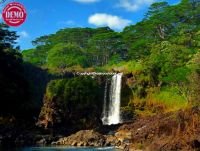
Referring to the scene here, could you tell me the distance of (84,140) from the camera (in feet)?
125

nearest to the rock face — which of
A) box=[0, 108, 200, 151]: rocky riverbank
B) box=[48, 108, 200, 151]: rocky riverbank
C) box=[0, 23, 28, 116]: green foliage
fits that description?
box=[0, 108, 200, 151]: rocky riverbank

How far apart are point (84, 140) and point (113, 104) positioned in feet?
59.2

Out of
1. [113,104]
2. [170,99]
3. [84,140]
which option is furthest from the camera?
[113,104]

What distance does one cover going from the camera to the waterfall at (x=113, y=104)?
5397 cm

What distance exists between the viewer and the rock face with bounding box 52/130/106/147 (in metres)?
37.5

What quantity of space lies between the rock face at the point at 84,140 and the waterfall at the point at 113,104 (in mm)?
14267

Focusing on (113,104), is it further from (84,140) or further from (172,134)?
(172,134)

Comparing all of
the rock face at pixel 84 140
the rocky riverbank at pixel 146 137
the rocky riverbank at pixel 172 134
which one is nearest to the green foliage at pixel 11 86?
the rocky riverbank at pixel 146 137

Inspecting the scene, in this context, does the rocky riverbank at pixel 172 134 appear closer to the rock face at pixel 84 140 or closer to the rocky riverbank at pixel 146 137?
the rocky riverbank at pixel 146 137

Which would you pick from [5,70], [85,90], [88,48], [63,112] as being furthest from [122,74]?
[88,48]

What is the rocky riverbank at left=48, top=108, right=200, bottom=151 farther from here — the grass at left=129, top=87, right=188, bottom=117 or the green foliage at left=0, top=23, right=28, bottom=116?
the grass at left=129, top=87, right=188, bottom=117

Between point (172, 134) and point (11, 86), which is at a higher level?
point (11, 86)

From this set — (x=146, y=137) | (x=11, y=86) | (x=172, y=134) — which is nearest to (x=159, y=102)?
(x=11, y=86)

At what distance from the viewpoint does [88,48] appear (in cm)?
8475
